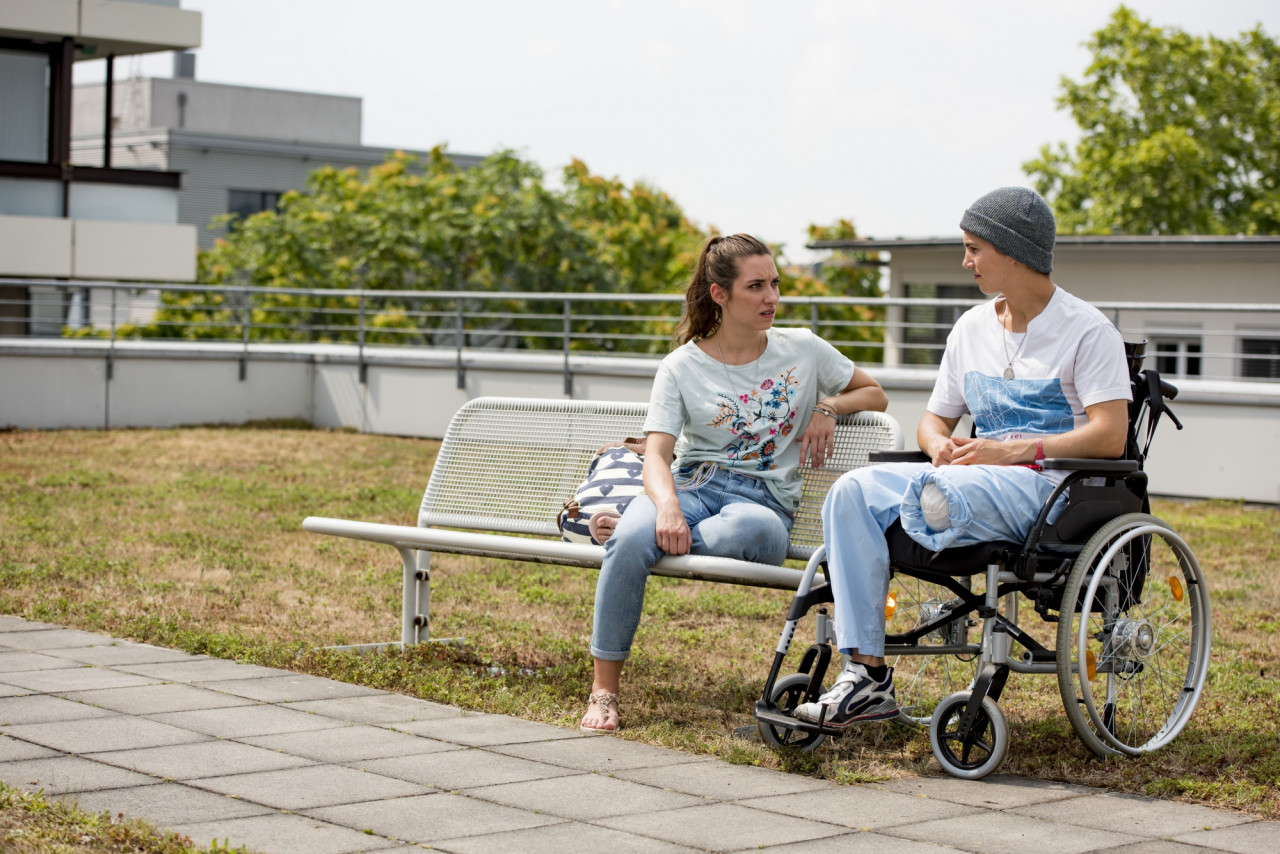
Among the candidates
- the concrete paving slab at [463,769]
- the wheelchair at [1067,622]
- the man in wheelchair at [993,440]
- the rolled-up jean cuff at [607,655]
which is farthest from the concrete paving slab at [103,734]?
the man in wheelchair at [993,440]

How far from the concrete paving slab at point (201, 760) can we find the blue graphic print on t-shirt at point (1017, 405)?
2.09 m

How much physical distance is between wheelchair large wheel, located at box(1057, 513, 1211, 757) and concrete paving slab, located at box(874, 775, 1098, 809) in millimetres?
183

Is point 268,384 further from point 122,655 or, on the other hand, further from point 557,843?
point 557,843

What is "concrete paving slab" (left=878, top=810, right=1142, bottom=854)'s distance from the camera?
3.31 meters

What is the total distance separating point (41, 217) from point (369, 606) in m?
16.9

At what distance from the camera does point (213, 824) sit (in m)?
3.38

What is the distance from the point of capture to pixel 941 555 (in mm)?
4070

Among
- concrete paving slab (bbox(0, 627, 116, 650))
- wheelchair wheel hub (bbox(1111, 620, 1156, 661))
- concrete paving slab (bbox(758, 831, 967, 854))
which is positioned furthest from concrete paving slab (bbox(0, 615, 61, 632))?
wheelchair wheel hub (bbox(1111, 620, 1156, 661))

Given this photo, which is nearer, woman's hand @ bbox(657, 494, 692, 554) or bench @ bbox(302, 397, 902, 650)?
woman's hand @ bbox(657, 494, 692, 554)

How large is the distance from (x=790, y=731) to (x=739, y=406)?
1.10 m

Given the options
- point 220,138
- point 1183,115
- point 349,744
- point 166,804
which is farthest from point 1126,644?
point 220,138

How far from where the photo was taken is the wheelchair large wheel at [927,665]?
4477 mm

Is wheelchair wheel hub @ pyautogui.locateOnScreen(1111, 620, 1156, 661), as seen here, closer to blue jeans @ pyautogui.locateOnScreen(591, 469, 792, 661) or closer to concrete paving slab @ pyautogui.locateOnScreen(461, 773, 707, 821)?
blue jeans @ pyautogui.locateOnScreen(591, 469, 792, 661)

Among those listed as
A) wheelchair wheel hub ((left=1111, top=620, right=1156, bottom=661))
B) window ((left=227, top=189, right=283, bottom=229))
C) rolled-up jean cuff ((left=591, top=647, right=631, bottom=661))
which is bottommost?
rolled-up jean cuff ((left=591, top=647, right=631, bottom=661))
